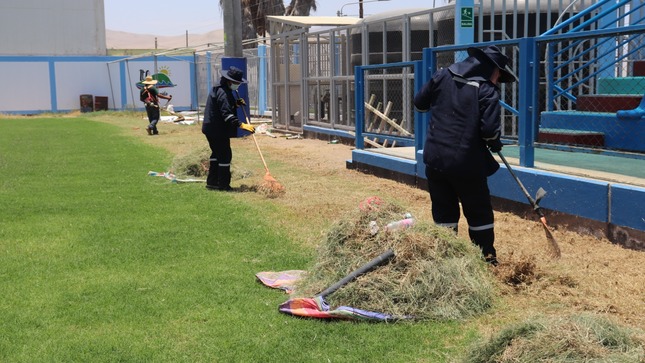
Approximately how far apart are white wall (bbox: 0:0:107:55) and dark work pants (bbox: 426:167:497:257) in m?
43.8

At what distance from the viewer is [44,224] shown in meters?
8.64

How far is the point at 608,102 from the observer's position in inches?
357

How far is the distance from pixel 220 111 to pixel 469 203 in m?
5.64

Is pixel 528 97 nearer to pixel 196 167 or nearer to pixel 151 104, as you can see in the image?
pixel 196 167

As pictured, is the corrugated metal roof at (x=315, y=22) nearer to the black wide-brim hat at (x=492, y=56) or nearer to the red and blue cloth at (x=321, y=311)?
the black wide-brim hat at (x=492, y=56)

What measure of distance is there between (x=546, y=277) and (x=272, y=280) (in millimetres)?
2078

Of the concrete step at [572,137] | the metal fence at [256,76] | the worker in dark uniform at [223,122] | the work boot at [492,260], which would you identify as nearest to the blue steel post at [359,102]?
the worker in dark uniform at [223,122]

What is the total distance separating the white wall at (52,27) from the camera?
45031mm

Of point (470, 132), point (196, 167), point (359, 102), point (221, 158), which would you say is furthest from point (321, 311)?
point (359, 102)

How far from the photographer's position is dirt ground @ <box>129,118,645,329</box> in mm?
5258

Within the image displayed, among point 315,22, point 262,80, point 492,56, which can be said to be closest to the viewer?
point 492,56

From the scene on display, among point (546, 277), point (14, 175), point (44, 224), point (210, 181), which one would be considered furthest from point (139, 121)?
point (546, 277)

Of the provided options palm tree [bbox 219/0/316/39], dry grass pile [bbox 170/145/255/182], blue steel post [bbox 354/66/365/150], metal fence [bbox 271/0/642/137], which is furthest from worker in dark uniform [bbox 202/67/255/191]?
palm tree [bbox 219/0/316/39]

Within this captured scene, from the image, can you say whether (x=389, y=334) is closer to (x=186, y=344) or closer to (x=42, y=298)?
(x=186, y=344)
